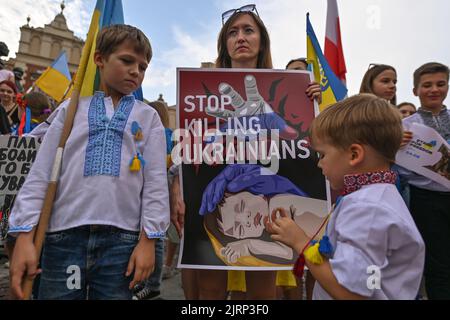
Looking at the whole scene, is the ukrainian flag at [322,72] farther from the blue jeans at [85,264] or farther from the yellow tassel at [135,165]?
the blue jeans at [85,264]

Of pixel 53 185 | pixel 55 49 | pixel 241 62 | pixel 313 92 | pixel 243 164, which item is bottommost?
pixel 53 185

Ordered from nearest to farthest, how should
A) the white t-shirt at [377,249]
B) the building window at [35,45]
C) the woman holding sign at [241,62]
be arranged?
1. the white t-shirt at [377,249]
2. the woman holding sign at [241,62]
3. the building window at [35,45]

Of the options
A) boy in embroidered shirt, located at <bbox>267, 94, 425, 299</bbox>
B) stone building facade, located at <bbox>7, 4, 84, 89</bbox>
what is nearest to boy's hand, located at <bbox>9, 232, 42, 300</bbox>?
boy in embroidered shirt, located at <bbox>267, 94, 425, 299</bbox>

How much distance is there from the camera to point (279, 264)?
1.67 m

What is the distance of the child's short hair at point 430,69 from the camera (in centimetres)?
242

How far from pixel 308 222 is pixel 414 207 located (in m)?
0.98

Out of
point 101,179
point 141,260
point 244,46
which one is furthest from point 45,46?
point 141,260

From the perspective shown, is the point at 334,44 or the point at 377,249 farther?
the point at 334,44

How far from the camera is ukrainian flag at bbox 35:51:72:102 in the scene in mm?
4551

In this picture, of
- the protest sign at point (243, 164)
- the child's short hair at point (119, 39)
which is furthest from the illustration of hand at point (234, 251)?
the child's short hair at point (119, 39)

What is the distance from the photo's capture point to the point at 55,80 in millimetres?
4664

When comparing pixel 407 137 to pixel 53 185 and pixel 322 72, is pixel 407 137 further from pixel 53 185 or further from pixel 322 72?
pixel 53 185

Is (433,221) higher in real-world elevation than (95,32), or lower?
lower

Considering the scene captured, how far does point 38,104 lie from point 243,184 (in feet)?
7.66
